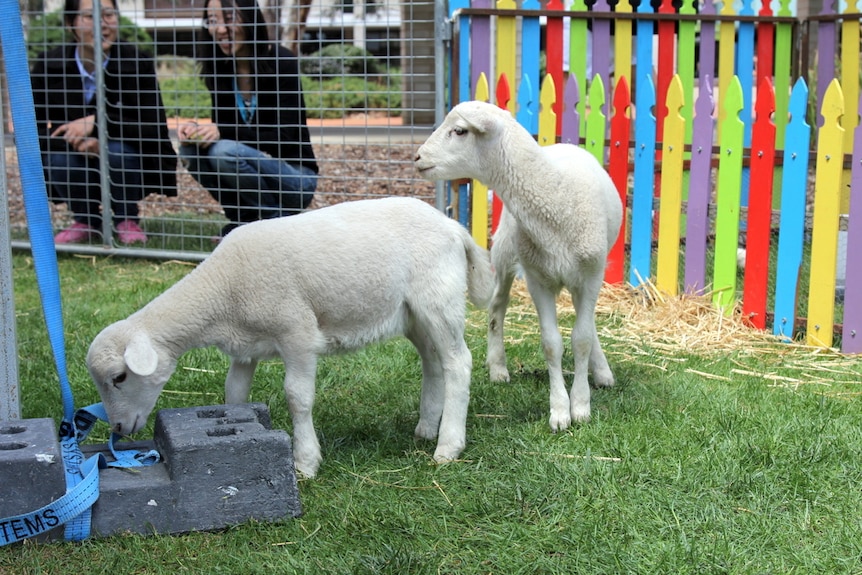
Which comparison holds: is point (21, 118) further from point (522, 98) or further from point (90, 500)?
point (522, 98)

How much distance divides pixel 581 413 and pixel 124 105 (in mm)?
5360

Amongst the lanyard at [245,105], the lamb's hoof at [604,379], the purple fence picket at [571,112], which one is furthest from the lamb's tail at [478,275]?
the lanyard at [245,105]

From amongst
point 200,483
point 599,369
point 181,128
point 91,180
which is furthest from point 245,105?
point 200,483

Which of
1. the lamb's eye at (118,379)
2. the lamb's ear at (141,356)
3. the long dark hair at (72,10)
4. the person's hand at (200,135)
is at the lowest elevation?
the lamb's eye at (118,379)

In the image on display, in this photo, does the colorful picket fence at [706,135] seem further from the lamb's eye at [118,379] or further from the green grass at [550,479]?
the lamb's eye at [118,379]

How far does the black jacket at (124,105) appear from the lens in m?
7.88

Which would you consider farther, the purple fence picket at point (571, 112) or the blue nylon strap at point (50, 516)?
the purple fence picket at point (571, 112)

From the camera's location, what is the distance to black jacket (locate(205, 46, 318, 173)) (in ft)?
24.1

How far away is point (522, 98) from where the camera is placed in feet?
20.1

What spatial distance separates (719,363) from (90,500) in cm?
310

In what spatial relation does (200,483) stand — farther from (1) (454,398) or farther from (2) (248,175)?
(2) (248,175)

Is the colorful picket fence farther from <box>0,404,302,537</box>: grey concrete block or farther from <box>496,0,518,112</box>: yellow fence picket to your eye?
<box>0,404,302,537</box>: grey concrete block

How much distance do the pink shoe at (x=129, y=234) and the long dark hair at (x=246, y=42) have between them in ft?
4.28

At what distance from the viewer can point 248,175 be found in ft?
24.3
